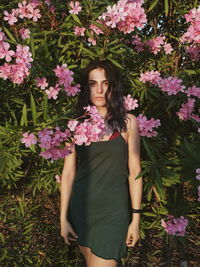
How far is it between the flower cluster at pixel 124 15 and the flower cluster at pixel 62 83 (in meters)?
0.42

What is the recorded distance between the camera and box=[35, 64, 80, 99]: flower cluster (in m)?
2.49

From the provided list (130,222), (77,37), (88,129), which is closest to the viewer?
(88,129)

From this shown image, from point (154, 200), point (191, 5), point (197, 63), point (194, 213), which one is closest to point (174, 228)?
point (154, 200)

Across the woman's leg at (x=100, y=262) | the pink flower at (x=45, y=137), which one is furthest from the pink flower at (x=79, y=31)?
the woman's leg at (x=100, y=262)

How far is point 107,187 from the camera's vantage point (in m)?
2.08

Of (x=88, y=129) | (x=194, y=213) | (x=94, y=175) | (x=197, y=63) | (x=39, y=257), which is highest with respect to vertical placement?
(x=197, y=63)

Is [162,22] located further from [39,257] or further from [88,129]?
[39,257]

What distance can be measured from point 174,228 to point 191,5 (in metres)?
1.99

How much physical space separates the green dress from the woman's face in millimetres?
258

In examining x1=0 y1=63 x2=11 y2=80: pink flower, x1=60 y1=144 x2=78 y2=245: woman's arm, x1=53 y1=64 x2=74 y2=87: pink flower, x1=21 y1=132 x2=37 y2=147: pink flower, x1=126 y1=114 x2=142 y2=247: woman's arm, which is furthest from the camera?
x1=53 y1=64 x2=74 y2=87: pink flower

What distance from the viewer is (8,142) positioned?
241cm

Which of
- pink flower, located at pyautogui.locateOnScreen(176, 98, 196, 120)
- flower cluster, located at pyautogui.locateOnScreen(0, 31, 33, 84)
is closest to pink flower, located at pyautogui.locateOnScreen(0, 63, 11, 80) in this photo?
flower cluster, located at pyautogui.locateOnScreen(0, 31, 33, 84)

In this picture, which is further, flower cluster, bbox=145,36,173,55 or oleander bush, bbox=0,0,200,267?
flower cluster, bbox=145,36,173,55

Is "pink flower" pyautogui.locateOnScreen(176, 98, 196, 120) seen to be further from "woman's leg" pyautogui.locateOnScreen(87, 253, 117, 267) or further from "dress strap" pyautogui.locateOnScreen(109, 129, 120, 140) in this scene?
"woman's leg" pyautogui.locateOnScreen(87, 253, 117, 267)
